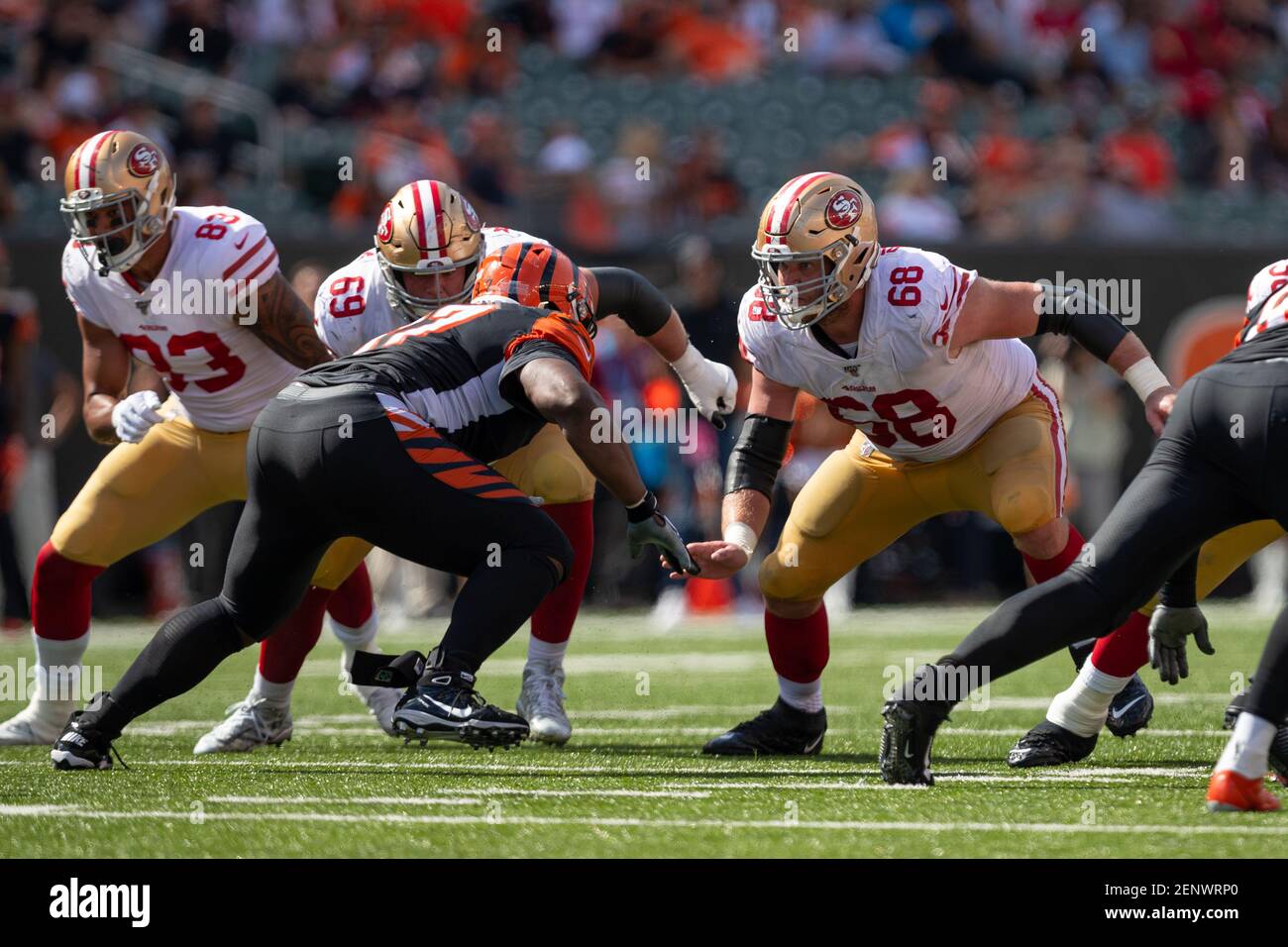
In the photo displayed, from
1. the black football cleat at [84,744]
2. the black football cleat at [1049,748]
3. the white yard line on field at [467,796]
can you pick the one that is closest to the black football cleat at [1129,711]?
the black football cleat at [1049,748]

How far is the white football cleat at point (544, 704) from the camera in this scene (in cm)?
606

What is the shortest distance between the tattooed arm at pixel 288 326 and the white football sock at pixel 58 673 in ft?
3.87

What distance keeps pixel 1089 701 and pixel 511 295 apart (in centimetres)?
209

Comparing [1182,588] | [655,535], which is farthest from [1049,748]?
[655,535]

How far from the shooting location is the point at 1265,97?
15.1 m

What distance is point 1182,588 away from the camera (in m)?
5.06

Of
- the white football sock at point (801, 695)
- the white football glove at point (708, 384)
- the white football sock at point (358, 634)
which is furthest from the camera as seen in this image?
the white football sock at point (358, 634)

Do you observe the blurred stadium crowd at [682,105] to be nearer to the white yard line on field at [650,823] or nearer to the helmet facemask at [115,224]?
the helmet facemask at [115,224]

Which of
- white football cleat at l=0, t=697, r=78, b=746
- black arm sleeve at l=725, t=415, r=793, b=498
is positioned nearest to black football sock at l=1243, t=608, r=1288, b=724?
black arm sleeve at l=725, t=415, r=793, b=498

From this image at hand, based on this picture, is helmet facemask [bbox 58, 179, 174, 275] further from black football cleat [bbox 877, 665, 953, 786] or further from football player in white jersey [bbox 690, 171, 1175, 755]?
black football cleat [bbox 877, 665, 953, 786]

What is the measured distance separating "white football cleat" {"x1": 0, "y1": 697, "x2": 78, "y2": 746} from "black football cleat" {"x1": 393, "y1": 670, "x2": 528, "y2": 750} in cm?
195

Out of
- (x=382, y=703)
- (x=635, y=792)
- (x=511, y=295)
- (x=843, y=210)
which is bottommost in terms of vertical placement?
(x=382, y=703)

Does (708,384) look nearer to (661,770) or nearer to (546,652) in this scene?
(546,652)
